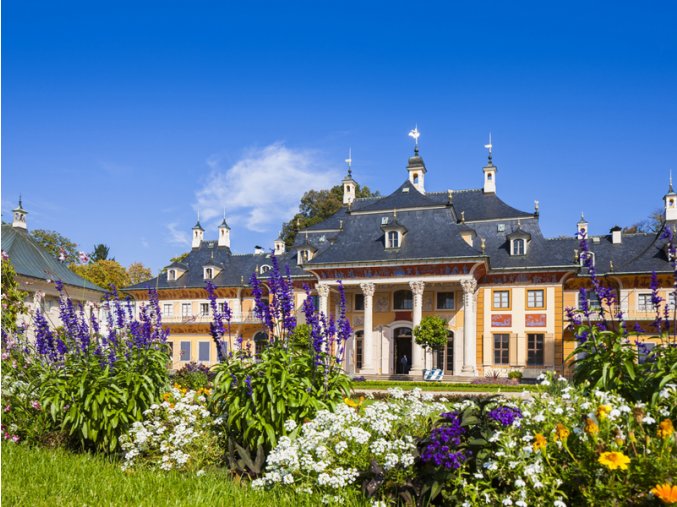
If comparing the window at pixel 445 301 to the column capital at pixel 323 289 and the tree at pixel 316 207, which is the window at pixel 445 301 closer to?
the column capital at pixel 323 289

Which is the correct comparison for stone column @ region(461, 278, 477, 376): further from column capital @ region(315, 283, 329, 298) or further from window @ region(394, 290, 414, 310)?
column capital @ region(315, 283, 329, 298)

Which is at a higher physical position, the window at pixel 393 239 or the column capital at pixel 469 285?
the window at pixel 393 239

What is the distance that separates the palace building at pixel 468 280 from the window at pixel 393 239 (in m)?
0.06

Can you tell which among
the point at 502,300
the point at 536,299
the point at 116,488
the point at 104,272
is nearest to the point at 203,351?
the point at 104,272

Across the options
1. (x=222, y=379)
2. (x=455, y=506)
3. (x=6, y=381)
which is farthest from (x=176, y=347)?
(x=455, y=506)

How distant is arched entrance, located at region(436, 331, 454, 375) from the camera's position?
3412 cm

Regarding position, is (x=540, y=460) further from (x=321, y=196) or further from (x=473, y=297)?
(x=321, y=196)

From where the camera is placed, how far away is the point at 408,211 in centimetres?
3634

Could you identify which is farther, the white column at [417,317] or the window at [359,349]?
the window at [359,349]

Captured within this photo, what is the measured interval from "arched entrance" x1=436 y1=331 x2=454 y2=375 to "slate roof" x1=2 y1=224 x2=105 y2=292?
2269 cm

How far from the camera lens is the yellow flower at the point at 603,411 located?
432cm

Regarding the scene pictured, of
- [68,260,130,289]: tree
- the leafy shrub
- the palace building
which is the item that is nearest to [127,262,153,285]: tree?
[68,260,130,289]: tree

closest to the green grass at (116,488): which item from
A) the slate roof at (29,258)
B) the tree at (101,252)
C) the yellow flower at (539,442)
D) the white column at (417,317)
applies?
the yellow flower at (539,442)

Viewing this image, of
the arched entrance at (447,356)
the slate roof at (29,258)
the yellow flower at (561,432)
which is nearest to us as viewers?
the yellow flower at (561,432)
